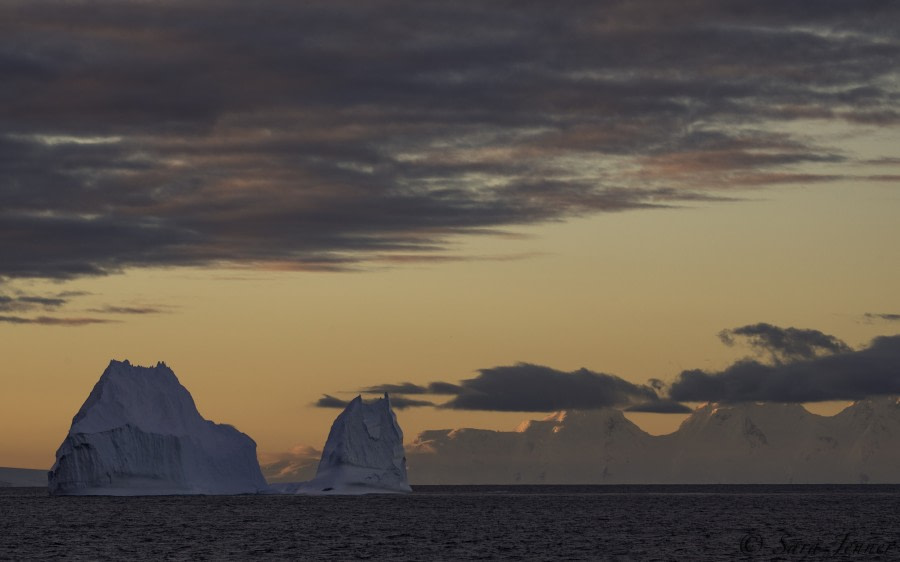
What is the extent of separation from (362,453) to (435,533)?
180ft

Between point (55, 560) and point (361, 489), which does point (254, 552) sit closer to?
point (55, 560)

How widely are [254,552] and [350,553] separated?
5.83 meters

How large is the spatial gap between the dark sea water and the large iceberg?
316cm

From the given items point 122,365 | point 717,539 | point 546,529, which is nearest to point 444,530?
point 546,529

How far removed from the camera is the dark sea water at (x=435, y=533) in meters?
80.9

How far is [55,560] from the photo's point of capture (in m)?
75.4

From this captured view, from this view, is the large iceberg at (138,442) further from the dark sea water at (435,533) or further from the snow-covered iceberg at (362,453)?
the snow-covered iceberg at (362,453)

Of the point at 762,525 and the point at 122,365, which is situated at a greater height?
the point at 122,365

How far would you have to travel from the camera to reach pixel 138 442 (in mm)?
139875

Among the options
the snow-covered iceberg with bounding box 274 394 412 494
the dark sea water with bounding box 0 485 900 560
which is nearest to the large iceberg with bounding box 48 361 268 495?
the dark sea water with bounding box 0 485 900 560

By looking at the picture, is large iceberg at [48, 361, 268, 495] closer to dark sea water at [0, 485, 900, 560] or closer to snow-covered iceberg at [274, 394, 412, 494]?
dark sea water at [0, 485, 900, 560]

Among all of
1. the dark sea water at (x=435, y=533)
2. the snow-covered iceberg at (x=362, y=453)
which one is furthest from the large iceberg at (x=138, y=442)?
the snow-covered iceberg at (x=362, y=453)

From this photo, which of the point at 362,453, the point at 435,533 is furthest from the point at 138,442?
the point at 435,533

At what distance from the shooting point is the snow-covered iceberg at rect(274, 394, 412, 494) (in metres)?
154
